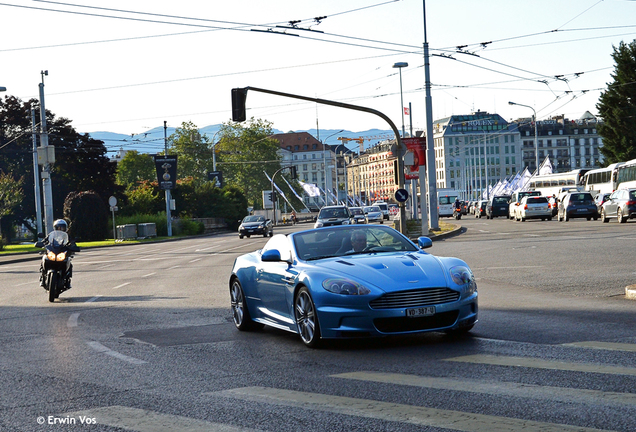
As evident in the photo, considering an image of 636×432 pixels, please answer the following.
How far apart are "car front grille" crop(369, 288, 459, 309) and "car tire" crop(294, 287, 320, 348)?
0.72 meters

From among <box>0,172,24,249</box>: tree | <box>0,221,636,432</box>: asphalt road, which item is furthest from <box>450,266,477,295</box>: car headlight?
<box>0,172,24,249</box>: tree

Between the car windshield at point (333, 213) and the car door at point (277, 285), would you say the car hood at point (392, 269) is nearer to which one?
the car door at point (277, 285)

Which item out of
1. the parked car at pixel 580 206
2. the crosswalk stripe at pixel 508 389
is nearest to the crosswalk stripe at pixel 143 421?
the crosswalk stripe at pixel 508 389

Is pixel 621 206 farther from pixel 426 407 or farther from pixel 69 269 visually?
pixel 426 407

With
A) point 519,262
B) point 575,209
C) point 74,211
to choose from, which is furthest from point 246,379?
point 74,211

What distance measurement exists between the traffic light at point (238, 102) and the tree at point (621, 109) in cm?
5529

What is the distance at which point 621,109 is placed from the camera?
7719 cm

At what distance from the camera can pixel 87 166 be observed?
71.2 m

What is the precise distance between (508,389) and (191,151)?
428ft

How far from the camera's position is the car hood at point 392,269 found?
880cm

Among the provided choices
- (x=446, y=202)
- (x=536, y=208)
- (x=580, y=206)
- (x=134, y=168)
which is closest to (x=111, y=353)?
(x=580, y=206)

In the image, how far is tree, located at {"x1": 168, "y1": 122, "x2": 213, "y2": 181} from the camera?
5310 inches

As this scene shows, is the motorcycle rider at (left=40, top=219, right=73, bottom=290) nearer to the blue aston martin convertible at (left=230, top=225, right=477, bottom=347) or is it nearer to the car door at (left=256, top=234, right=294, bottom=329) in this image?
the car door at (left=256, top=234, right=294, bottom=329)

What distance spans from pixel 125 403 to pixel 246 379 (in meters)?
1.20
